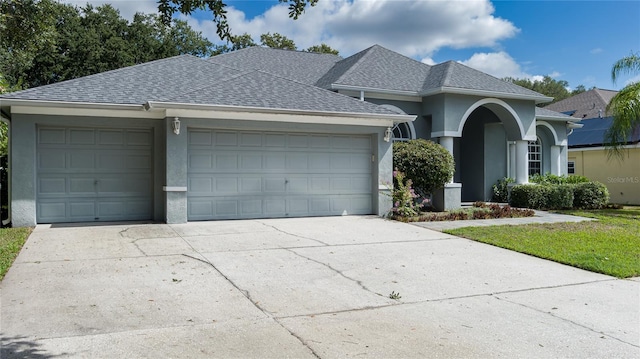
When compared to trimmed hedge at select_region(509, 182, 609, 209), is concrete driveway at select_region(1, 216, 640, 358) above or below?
below

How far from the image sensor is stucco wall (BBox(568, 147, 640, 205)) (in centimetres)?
2350

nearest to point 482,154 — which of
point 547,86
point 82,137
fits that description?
point 82,137

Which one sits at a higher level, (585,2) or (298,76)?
(585,2)

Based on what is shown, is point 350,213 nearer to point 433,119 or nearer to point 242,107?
point 242,107

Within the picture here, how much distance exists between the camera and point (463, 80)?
58.0ft

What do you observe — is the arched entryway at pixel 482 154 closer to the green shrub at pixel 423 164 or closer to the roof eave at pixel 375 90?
the roof eave at pixel 375 90

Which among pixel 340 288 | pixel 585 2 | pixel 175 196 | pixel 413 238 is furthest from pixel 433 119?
pixel 340 288

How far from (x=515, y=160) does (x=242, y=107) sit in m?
12.2

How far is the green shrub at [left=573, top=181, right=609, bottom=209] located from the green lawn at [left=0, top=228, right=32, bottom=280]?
17.3 metres

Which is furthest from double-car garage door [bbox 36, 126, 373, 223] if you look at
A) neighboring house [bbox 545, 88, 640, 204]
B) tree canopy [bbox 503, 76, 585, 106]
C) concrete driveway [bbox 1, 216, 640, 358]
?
tree canopy [bbox 503, 76, 585, 106]

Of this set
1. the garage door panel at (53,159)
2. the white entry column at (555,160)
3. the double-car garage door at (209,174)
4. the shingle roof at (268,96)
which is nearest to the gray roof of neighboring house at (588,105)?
the white entry column at (555,160)

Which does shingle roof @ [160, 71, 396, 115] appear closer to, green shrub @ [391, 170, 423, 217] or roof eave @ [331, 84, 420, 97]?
roof eave @ [331, 84, 420, 97]

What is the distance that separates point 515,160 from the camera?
1969 centimetres

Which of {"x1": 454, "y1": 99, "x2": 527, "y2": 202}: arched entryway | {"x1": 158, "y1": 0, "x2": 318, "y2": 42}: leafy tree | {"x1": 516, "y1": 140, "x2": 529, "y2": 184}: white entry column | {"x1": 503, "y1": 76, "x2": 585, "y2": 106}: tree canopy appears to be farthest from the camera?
{"x1": 503, "y1": 76, "x2": 585, "y2": 106}: tree canopy
